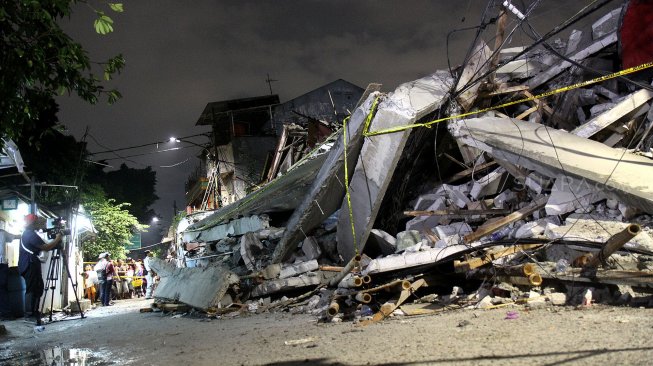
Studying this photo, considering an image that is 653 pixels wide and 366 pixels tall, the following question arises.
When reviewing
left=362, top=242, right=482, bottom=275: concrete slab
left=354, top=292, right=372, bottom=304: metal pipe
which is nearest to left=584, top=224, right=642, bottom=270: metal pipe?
left=362, top=242, right=482, bottom=275: concrete slab

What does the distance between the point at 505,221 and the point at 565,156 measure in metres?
1.19

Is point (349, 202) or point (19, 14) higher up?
point (19, 14)

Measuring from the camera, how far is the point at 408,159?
833cm

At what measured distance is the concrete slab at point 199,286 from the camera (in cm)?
769

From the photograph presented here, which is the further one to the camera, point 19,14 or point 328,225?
point 328,225

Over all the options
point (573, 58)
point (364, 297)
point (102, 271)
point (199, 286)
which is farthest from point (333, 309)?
point (102, 271)

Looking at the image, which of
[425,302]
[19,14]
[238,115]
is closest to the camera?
[19,14]

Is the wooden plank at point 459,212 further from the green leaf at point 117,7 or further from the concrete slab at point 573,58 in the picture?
the green leaf at point 117,7

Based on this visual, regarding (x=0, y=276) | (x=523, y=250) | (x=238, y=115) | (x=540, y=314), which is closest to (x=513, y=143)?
(x=523, y=250)

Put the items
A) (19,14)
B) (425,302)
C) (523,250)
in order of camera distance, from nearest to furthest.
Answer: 1. (19,14)
2. (523,250)
3. (425,302)

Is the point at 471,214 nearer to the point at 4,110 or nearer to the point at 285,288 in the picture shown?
the point at 285,288

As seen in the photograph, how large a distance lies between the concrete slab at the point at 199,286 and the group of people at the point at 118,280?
3.40m

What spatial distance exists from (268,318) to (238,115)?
2719cm

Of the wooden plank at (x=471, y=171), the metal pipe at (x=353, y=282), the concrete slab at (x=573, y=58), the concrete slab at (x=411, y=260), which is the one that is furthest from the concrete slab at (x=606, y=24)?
the metal pipe at (x=353, y=282)
